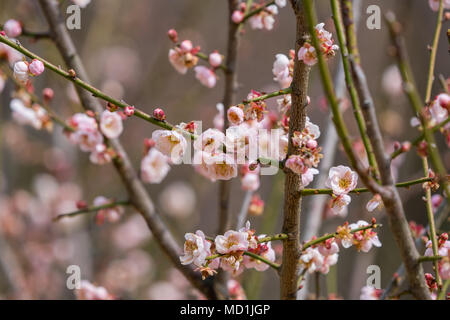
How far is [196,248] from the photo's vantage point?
99cm

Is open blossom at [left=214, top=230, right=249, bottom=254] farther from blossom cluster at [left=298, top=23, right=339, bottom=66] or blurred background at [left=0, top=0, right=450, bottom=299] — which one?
blurred background at [left=0, top=0, right=450, bottom=299]

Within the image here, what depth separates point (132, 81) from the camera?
4477mm

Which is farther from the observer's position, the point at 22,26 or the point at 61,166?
the point at 61,166

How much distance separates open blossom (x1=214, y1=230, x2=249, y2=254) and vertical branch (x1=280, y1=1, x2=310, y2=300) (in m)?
0.11

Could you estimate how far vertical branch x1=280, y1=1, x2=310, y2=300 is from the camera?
927 millimetres

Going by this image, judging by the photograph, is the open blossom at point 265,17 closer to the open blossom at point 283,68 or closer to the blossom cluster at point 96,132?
the open blossom at point 283,68

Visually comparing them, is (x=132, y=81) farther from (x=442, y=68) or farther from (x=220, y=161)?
(x=220, y=161)

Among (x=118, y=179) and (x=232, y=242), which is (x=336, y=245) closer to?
(x=232, y=242)

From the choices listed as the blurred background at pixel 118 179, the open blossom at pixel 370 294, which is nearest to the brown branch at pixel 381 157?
the open blossom at pixel 370 294

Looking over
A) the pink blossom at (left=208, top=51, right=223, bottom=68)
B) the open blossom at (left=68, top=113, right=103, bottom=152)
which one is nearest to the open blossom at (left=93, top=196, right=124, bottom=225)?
the open blossom at (left=68, top=113, right=103, bottom=152)

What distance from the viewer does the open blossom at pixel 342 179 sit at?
3.16 feet

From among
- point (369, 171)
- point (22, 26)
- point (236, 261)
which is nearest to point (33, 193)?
point (22, 26)

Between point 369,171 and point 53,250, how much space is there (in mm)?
2674

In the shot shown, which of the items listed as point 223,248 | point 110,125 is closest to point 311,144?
point 223,248
